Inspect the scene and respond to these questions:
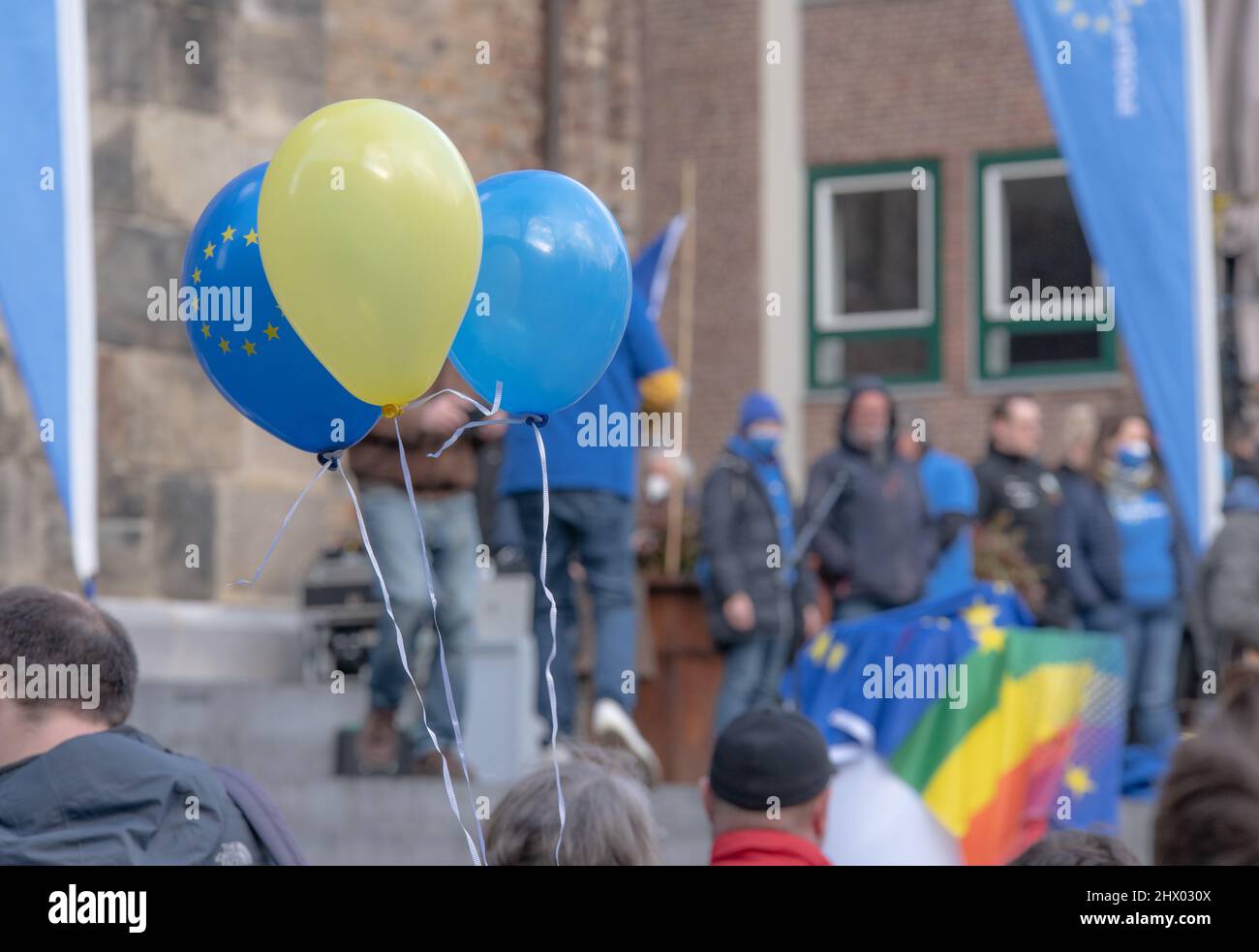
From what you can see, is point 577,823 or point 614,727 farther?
point 614,727

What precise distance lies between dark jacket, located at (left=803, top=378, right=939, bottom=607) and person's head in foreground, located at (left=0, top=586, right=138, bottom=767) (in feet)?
20.7

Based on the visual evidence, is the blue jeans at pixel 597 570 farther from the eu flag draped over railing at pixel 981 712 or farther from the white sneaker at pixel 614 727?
the eu flag draped over railing at pixel 981 712

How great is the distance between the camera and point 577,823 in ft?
13.1

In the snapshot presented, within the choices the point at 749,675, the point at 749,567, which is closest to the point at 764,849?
the point at 749,675

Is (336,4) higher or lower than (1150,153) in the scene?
higher

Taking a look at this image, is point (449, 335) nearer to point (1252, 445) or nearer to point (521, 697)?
point (521, 697)

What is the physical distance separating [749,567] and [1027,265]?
12.3m

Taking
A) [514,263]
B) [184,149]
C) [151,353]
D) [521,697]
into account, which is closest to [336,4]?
[184,149]

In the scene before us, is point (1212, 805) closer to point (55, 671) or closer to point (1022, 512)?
point (55, 671)

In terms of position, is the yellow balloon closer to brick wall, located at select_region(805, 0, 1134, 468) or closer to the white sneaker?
the white sneaker

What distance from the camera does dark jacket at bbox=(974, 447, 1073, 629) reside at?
1138 centimetres

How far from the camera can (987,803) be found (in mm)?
9000
